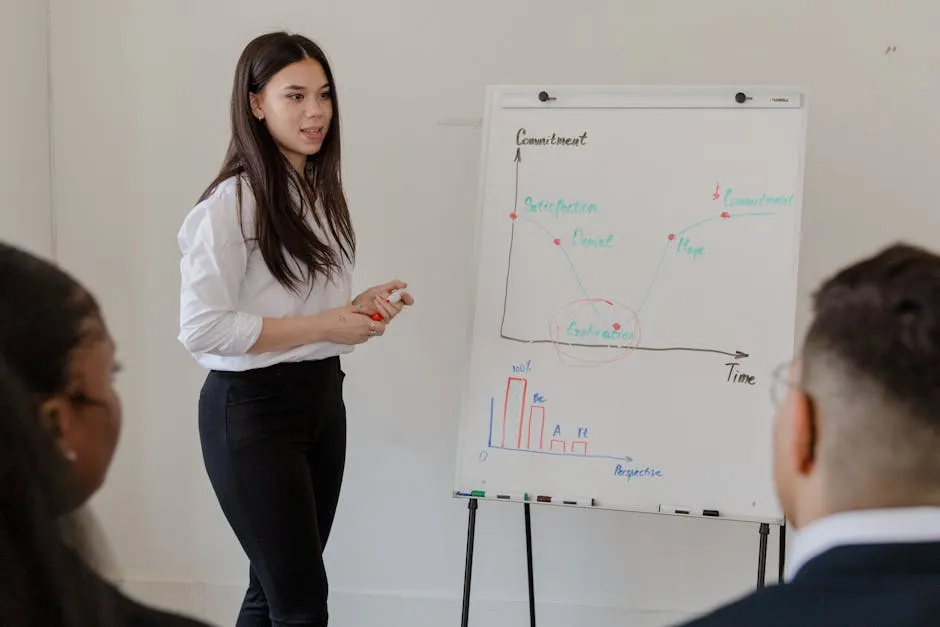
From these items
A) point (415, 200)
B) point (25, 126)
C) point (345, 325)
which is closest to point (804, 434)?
point (345, 325)

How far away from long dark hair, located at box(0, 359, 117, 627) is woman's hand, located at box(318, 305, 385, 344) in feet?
3.46

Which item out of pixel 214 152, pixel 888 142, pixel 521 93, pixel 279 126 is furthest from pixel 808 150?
pixel 214 152

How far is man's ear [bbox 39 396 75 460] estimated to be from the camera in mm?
754

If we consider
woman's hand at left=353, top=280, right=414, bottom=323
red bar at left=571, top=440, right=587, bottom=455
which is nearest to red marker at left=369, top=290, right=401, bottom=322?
woman's hand at left=353, top=280, right=414, bottom=323

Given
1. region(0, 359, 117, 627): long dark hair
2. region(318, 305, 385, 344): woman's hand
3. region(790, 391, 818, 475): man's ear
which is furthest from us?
region(318, 305, 385, 344): woman's hand

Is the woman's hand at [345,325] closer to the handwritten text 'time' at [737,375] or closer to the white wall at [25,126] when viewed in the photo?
the handwritten text 'time' at [737,375]

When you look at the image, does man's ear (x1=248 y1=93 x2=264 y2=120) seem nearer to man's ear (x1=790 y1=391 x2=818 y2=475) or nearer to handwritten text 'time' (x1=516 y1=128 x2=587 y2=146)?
handwritten text 'time' (x1=516 y1=128 x2=587 y2=146)

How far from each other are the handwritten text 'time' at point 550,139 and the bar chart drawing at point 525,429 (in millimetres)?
576

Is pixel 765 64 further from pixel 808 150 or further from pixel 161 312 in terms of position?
pixel 161 312

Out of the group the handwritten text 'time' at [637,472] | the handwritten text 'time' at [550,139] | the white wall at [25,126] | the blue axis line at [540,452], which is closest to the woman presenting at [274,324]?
the blue axis line at [540,452]

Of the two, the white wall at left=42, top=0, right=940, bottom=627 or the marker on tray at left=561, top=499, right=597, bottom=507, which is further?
the white wall at left=42, top=0, right=940, bottom=627

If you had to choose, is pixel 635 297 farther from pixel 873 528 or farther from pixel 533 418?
pixel 873 528

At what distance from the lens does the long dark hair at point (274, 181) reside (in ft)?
5.68

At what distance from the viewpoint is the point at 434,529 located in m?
2.57
